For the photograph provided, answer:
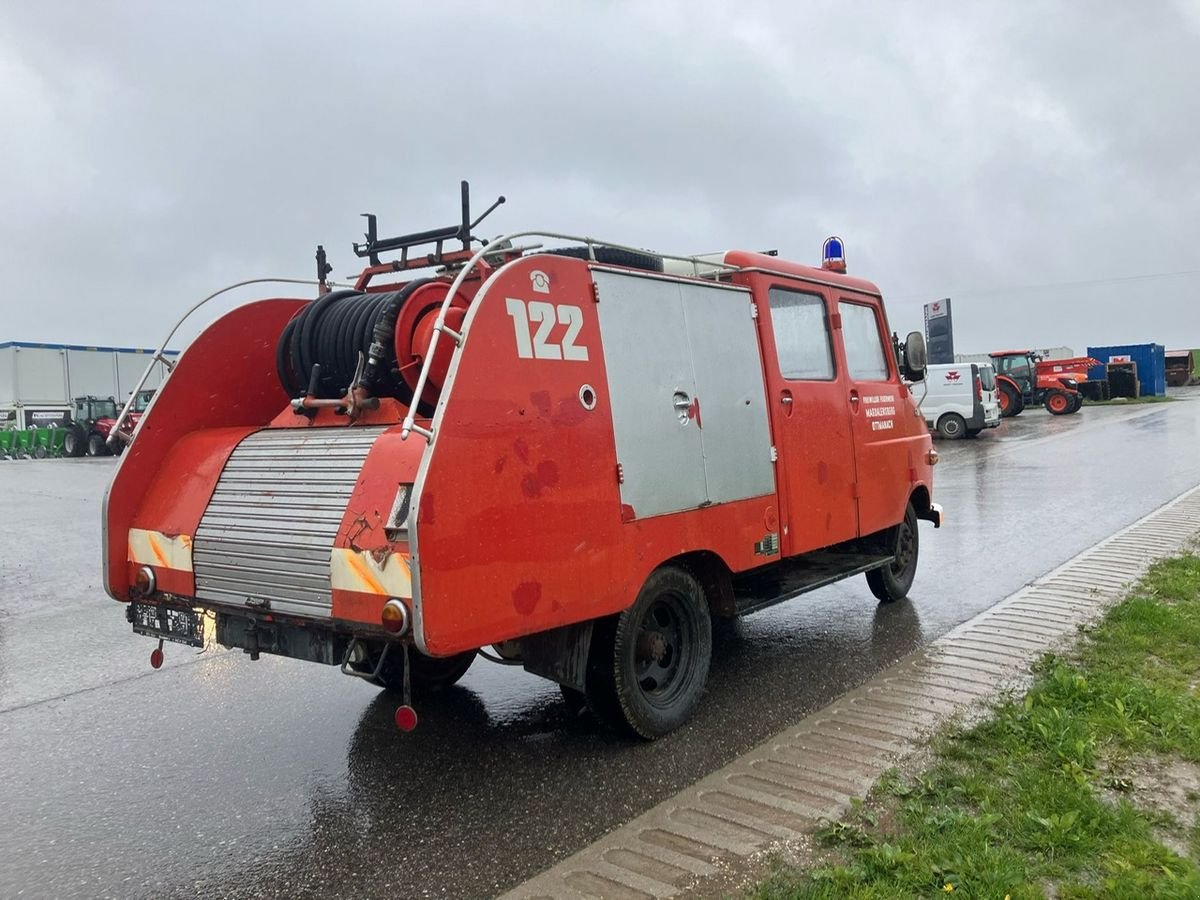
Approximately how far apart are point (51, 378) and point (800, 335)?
124ft

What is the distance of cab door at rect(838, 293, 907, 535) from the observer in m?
6.04

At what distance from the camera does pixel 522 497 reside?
11.8 ft

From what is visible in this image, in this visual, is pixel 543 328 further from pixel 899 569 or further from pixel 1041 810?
pixel 899 569

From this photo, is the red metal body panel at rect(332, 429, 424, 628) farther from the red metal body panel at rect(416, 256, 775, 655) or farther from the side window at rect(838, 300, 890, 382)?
the side window at rect(838, 300, 890, 382)

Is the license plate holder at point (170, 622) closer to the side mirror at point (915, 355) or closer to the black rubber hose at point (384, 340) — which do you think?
the black rubber hose at point (384, 340)

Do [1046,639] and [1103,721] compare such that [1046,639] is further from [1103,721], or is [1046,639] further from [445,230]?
[445,230]

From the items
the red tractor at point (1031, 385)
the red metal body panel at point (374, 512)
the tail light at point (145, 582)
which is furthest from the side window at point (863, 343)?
the red tractor at point (1031, 385)

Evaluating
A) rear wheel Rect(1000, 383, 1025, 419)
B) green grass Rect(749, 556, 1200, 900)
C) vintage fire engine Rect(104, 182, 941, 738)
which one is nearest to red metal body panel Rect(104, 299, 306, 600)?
vintage fire engine Rect(104, 182, 941, 738)

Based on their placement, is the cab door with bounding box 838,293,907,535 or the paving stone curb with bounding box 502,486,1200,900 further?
the cab door with bounding box 838,293,907,535

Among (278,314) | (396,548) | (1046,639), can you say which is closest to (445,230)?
(278,314)

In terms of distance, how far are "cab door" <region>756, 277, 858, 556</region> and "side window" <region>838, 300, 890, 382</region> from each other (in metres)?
0.30

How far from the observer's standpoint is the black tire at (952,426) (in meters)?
23.6

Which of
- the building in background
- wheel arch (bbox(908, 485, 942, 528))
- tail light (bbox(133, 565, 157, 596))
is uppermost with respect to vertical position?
the building in background

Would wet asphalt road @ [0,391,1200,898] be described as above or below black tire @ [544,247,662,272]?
below
